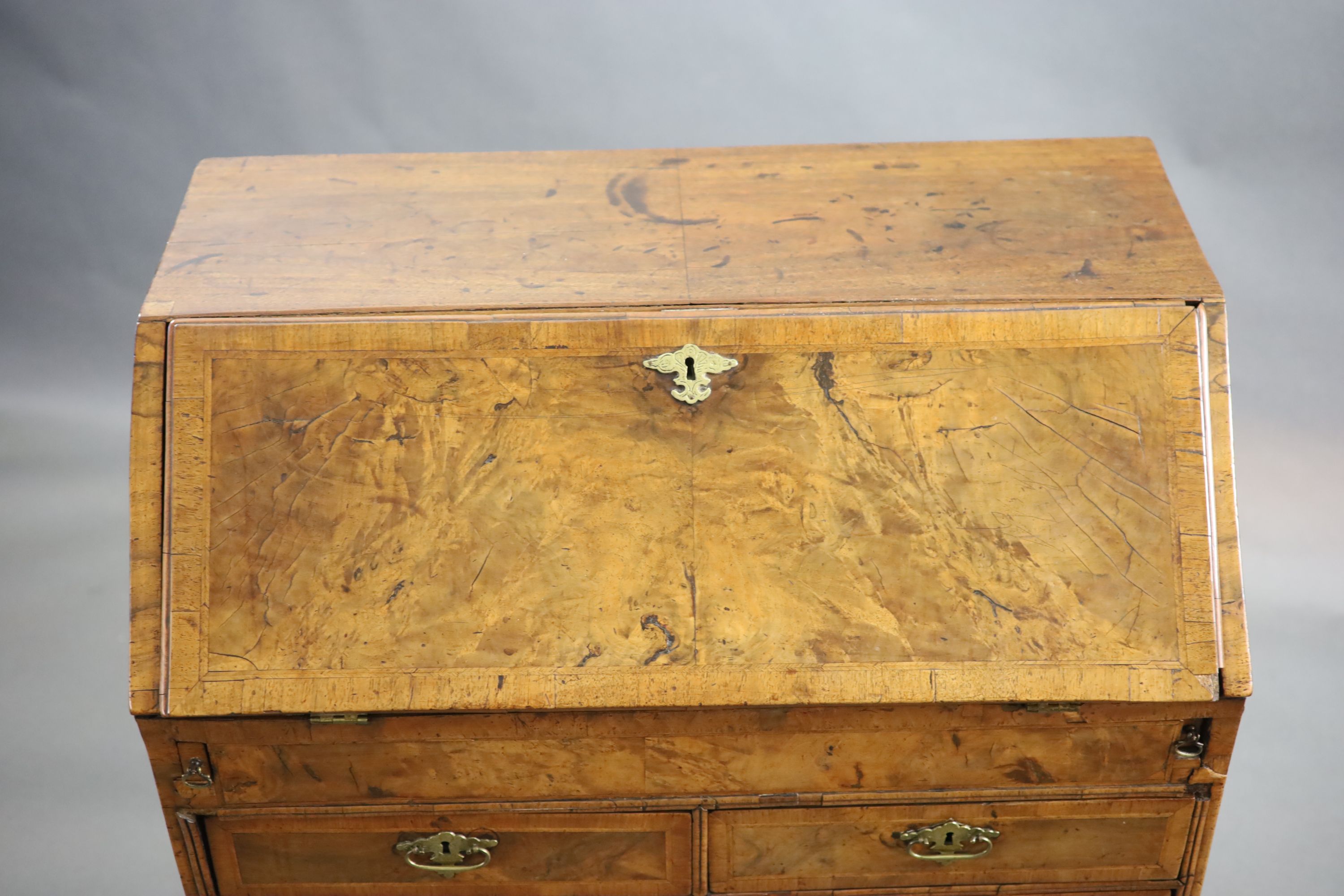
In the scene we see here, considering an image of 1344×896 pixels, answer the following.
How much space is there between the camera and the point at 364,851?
2426 millimetres

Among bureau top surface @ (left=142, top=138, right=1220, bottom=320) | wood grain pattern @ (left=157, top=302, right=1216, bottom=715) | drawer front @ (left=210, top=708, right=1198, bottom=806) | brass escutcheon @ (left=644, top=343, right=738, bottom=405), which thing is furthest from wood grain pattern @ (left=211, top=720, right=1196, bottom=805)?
bureau top surface @ (left=142, top=138, right=1220, bottom=320)

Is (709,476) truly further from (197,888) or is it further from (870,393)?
(197,888)

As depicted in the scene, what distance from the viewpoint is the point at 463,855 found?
241cm

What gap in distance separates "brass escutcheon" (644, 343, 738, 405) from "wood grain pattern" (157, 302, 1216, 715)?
1.2 inches

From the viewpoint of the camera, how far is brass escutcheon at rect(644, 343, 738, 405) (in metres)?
2.34

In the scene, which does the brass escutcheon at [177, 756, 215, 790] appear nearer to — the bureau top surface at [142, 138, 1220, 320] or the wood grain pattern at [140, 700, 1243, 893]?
the wood grain pattern at [140, 700, 1243, 893]

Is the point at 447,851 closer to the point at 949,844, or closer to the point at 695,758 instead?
the point at 695,758

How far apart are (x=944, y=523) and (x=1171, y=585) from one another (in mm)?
420

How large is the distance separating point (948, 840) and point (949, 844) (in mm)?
11

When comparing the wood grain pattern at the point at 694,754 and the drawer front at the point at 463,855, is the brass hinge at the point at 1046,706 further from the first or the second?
the drawer front at the point at 463,855

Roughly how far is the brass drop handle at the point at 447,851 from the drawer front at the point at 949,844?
430 mm

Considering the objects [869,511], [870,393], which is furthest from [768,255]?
[869,511]

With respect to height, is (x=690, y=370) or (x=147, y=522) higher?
(x=690, y=370)

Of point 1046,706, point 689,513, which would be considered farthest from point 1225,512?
point 689,513
